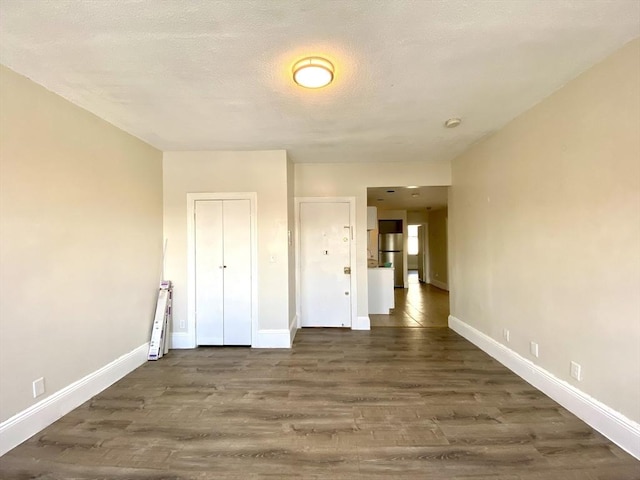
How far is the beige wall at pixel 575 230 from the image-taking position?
6.12 ft

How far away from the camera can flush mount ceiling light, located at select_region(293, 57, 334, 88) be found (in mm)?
1894

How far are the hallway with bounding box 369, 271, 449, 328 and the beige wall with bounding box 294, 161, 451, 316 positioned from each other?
33.7 inches

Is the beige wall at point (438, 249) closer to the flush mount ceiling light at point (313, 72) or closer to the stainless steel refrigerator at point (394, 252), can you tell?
the stainless steel refrigerator at point (394, 252)

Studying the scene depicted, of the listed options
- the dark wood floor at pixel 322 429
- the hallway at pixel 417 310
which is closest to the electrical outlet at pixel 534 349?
the dark wood floor at pixel 322 429

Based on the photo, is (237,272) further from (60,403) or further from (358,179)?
(358,179)

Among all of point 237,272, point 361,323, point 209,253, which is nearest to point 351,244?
point 361,323

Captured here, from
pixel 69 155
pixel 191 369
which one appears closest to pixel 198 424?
pixel 191 369

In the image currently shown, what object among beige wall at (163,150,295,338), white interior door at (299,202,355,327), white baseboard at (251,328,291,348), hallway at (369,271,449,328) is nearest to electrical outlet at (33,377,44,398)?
beige wall at (163,150,295,338)

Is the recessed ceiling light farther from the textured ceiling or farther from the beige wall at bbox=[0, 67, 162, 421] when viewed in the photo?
the beige wall at bbox=[0, 67, 162, 421]

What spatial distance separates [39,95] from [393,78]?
261 cm

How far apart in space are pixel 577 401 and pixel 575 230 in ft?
4.24

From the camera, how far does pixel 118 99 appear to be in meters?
2.41

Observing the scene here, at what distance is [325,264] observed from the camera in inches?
181

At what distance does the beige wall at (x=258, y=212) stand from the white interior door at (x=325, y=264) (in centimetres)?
85
